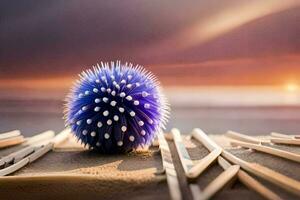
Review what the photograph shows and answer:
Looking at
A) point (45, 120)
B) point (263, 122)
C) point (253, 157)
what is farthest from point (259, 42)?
point (45, 120)

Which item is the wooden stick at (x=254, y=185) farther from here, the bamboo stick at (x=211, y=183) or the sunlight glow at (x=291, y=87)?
the sunlight glow at (x=291, y=87)

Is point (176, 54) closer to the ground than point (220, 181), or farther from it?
farther from it

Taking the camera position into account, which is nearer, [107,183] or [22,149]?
[107,183]

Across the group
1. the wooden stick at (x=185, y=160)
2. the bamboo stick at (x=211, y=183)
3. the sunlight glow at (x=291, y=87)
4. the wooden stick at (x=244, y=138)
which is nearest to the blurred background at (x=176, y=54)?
the sunlight glow at (x=291, y=87)

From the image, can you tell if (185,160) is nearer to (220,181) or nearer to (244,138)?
(220,181)

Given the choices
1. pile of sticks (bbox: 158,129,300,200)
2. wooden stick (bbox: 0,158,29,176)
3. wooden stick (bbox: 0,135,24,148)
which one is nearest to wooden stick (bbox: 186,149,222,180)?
pile of sticks (bbox: 158,129,300,200)

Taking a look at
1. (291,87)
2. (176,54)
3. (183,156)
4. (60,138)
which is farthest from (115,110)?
(291,87)
